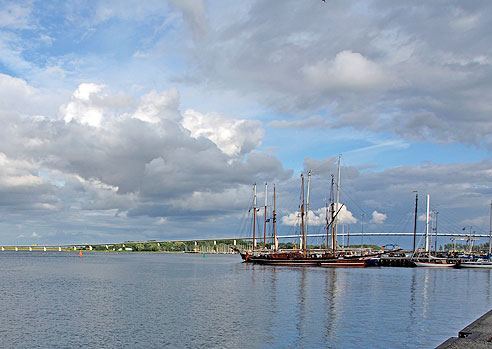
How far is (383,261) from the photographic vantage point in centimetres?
16625

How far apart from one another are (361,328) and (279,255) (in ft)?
326

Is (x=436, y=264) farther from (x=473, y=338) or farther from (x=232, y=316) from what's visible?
(x=473, y=338)

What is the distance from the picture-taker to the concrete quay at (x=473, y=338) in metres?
24.0

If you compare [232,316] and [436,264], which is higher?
[232,316]

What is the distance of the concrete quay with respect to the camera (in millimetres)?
24000

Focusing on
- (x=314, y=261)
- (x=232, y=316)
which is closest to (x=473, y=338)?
(x=232, y=316)

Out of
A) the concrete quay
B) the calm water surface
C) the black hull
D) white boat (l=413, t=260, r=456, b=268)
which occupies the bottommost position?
white boat (l=413, t=260, r=456, b=268)

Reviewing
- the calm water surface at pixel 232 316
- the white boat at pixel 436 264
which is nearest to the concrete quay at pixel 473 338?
the calm water surface at pixel 232 316

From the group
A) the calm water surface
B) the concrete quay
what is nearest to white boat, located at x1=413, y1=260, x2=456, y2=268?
the calm water surface

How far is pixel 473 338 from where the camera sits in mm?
25969

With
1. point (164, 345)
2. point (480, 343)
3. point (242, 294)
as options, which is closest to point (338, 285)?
point (242, 294)

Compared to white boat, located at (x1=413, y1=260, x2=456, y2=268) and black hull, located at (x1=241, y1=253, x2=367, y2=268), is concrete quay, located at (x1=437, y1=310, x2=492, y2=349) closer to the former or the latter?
black hull, located at (x1=241, y1=253, x2=367, y2=268)

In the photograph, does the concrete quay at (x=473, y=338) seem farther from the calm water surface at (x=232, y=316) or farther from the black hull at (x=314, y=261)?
the black hull at (x=314, y=261)

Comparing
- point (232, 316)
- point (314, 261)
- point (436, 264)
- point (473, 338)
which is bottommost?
point (436, 264)
